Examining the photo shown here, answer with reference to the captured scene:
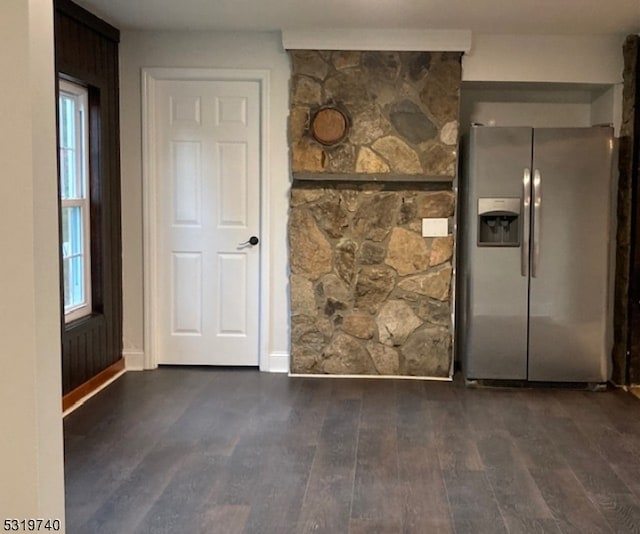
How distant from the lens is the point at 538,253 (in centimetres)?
456

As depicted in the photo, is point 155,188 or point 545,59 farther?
point 155,188

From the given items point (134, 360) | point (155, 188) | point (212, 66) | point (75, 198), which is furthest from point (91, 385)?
point (212, 66)

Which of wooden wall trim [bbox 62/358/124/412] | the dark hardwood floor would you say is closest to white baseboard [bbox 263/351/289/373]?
the dark hardwood floor

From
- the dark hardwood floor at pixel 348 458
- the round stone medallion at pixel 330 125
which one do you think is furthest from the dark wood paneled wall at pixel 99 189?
the round stone medallion at pixel 330 125

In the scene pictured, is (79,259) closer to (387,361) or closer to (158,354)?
(158,354)

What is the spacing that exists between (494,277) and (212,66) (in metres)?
2.38

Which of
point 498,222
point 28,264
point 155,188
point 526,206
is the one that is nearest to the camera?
point 28,264

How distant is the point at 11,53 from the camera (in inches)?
66.2

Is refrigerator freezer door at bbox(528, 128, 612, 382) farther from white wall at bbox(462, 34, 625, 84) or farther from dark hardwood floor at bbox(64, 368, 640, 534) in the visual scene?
white wall at bbox(462, 34, 625, 84)

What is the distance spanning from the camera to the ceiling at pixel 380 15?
3.99m

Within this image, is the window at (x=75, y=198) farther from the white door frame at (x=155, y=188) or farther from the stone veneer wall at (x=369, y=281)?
the stone veneer wall at (x=369, y=281)

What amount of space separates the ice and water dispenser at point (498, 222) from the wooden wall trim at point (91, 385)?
260 cm

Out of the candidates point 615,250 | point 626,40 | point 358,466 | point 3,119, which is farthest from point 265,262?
point 3,119

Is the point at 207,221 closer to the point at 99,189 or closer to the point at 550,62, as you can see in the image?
the point at 99,189
